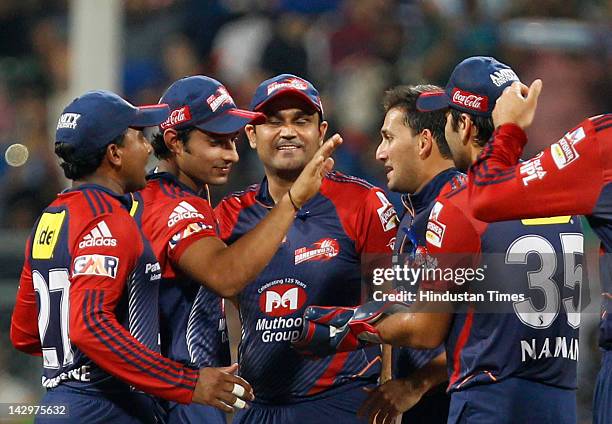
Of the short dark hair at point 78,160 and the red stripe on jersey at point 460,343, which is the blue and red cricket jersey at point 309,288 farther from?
the short dark hair at point 78,160

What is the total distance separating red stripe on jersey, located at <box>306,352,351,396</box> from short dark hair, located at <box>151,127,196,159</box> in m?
1.17

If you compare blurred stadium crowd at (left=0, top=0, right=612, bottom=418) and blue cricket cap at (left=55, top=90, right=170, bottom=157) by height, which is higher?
blurred stadium crowd at (left=0, top=0, right=612, bottom=418)

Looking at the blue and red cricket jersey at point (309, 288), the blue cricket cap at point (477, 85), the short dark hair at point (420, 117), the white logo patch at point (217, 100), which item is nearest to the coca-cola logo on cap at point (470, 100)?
the blue cricket cap at point (477, 85)

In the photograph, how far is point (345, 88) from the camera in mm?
10961

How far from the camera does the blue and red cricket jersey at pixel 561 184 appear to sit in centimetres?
381

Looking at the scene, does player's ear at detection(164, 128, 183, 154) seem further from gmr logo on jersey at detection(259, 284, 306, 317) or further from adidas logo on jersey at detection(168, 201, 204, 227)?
gmr logo on jersey at detection(259, 284, 306, 317)

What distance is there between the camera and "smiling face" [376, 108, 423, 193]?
506 cm

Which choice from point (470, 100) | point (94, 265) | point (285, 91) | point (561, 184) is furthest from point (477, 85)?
point (94, 265)

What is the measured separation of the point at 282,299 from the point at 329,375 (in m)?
0.40

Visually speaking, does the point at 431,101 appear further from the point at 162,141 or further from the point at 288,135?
the point at 162,141

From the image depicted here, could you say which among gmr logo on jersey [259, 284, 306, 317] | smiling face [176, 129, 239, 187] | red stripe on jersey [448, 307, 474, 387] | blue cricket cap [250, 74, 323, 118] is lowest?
red stripe on jersey [448, 307, 474, 387]

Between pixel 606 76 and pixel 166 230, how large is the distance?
→ 23.2 feet

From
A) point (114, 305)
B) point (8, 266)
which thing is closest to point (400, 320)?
point (114, 305)

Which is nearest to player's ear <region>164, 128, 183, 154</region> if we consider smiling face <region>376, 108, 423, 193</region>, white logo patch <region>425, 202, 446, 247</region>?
smiling face <region>376, 108, 423, 193</region>
